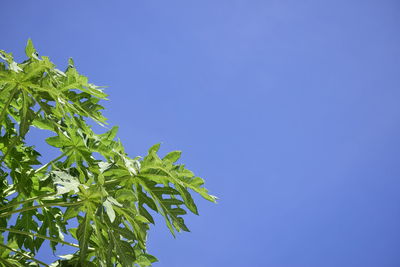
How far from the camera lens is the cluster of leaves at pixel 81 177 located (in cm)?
221

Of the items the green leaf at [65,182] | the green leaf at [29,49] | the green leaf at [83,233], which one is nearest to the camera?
the green leaf at [65,182]

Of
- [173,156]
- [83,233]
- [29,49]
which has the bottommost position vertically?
[83,233]

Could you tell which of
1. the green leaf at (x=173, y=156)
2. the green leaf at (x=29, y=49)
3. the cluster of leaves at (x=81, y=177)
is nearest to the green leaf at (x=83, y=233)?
the cluster of leaves at (x=81, y=177)

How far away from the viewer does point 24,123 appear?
7.52 ft

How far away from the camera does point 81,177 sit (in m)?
2.24

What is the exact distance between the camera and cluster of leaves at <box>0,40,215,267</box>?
221 cm

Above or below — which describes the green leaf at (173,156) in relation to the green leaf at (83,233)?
above

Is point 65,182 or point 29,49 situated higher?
point 29,49

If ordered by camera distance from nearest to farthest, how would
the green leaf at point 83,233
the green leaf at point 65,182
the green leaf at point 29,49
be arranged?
the green leaf at point 65,182 → the green leaf at point 83,233 → the green leaf at point 29,49

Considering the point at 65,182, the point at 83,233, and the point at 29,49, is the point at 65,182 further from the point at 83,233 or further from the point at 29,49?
the point at 29,49

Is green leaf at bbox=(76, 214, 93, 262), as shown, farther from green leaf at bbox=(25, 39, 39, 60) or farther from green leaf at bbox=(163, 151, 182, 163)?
green leaf at bbox=(25, 39, 39, 60)

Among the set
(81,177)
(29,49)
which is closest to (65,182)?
(81,177)

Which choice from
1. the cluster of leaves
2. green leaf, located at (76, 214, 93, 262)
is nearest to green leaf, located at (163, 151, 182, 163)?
the cluster of leaves

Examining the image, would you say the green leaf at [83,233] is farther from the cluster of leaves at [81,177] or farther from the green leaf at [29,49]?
the green leaf at [29,49]
